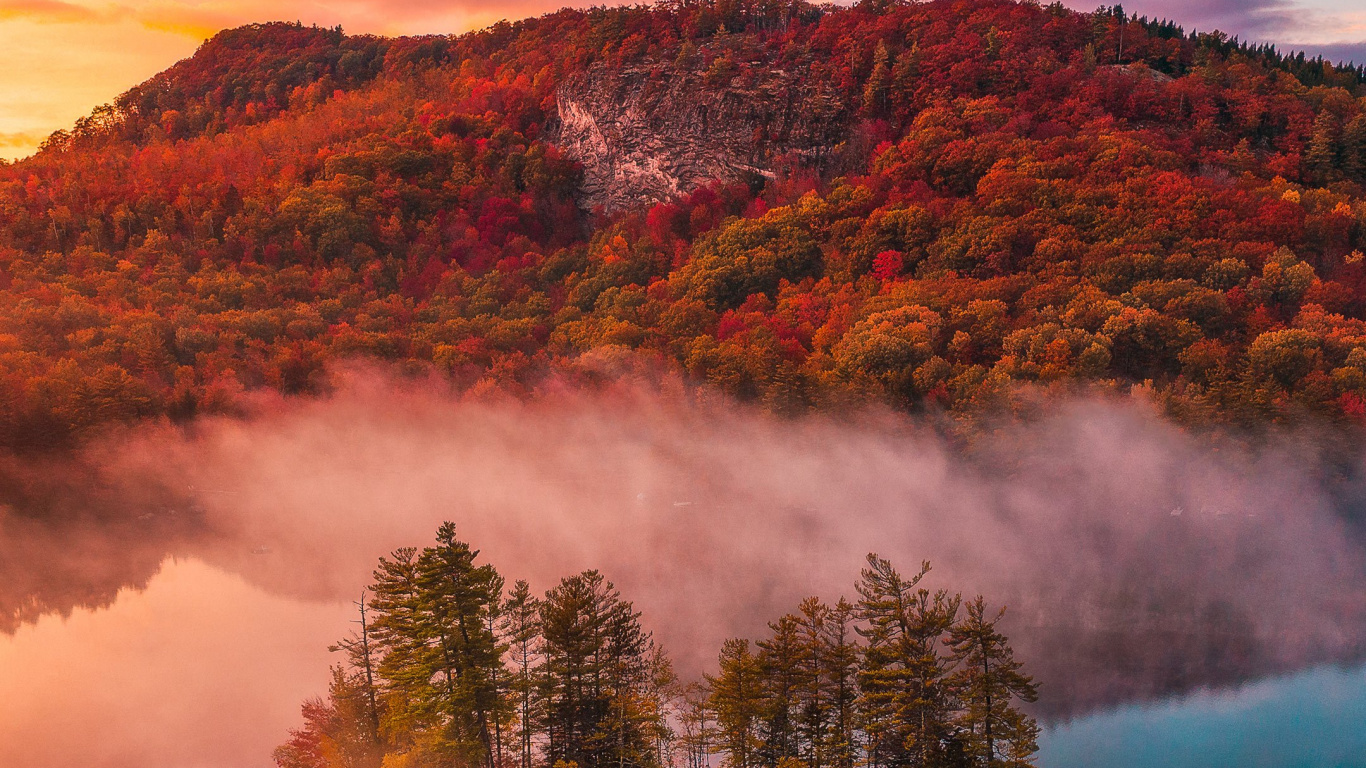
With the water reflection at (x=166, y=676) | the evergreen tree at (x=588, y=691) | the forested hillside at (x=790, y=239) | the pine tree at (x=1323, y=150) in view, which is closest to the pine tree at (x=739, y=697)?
the evergreen tree at (x=588, y=691)

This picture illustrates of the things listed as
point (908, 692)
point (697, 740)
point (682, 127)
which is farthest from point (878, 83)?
point (697, 740)

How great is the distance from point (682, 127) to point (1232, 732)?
240ft

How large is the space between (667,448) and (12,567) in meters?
43.1

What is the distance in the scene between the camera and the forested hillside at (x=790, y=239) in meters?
75.3

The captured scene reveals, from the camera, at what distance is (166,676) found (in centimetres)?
5209

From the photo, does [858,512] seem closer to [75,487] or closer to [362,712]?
[362,712]

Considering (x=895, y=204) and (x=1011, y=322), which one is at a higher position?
(x=895, y=204)

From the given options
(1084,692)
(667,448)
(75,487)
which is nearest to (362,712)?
(1084,692)

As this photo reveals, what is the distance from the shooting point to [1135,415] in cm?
7119

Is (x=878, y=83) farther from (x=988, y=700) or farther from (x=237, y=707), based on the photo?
(x=988, y=700)

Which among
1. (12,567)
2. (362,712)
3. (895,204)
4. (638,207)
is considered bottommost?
(362,712)

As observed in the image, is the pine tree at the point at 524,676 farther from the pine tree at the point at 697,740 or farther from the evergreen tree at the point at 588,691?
the pine tree at the point at 697,740

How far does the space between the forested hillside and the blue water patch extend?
75.6 feet

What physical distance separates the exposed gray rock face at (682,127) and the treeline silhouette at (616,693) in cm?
7066
